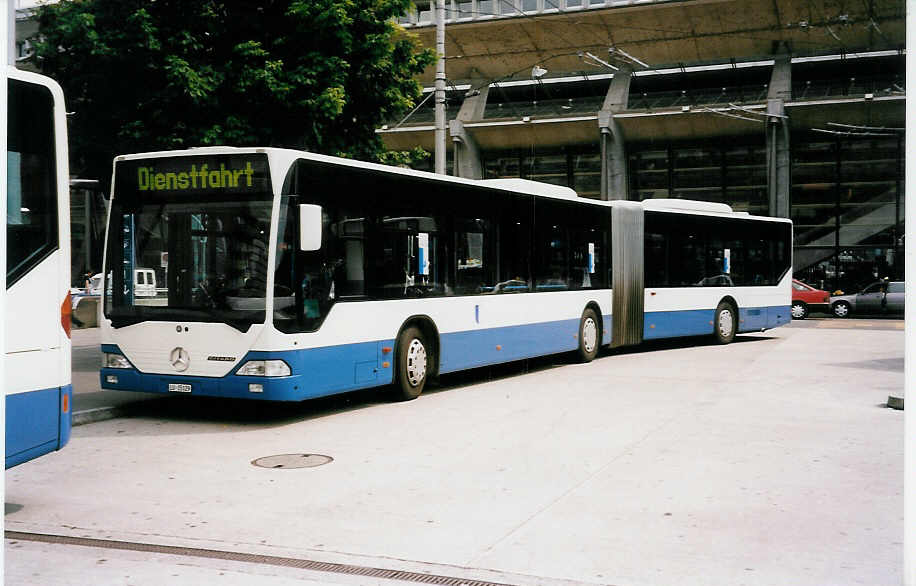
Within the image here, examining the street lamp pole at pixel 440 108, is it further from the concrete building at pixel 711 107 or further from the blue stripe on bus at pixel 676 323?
the concrete building at pixel 711 107

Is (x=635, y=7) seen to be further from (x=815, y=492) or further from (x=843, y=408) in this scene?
(x=815, y=492)

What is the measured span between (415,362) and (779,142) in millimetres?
29329

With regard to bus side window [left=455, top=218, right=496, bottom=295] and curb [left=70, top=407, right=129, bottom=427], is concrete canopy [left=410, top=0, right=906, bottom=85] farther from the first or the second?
curb [left=70, top=407, right=129, bottom=427]

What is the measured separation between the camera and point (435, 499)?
7.14m

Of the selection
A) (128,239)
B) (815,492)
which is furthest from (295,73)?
(815,492)

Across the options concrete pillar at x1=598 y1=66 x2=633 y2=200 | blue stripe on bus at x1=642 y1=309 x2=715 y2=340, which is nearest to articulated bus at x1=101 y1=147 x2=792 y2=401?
blue stripe on bus at x1=642 y1=309 x2=715 y2=340

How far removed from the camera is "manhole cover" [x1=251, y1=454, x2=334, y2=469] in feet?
27.8

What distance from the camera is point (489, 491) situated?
24.3 feet

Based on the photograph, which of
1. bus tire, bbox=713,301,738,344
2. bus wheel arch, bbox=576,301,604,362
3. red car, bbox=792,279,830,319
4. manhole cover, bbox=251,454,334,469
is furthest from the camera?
red car, bbox=792,279,830,319

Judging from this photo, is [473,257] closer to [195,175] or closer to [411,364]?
[411,364]

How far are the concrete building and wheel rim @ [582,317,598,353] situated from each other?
20.2 m

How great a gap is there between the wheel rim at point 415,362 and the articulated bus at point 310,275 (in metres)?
0.03

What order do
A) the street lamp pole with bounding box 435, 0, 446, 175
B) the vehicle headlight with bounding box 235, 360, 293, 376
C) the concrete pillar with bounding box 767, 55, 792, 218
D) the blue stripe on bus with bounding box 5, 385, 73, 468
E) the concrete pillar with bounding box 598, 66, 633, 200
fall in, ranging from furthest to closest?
the concrete pillar with bounding box 598, 66, 633, 200
the concrete pillar with bounding box 767, 55, 792, 218
the street lamp pole with bounding box 435, 0, 446, 175
the vehicle headlight with bounding box 235, 360, 293, 376
the blue stripe on bus with bounding box 5, 385, 73, 468

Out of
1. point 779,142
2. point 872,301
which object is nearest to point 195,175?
point 872,301
